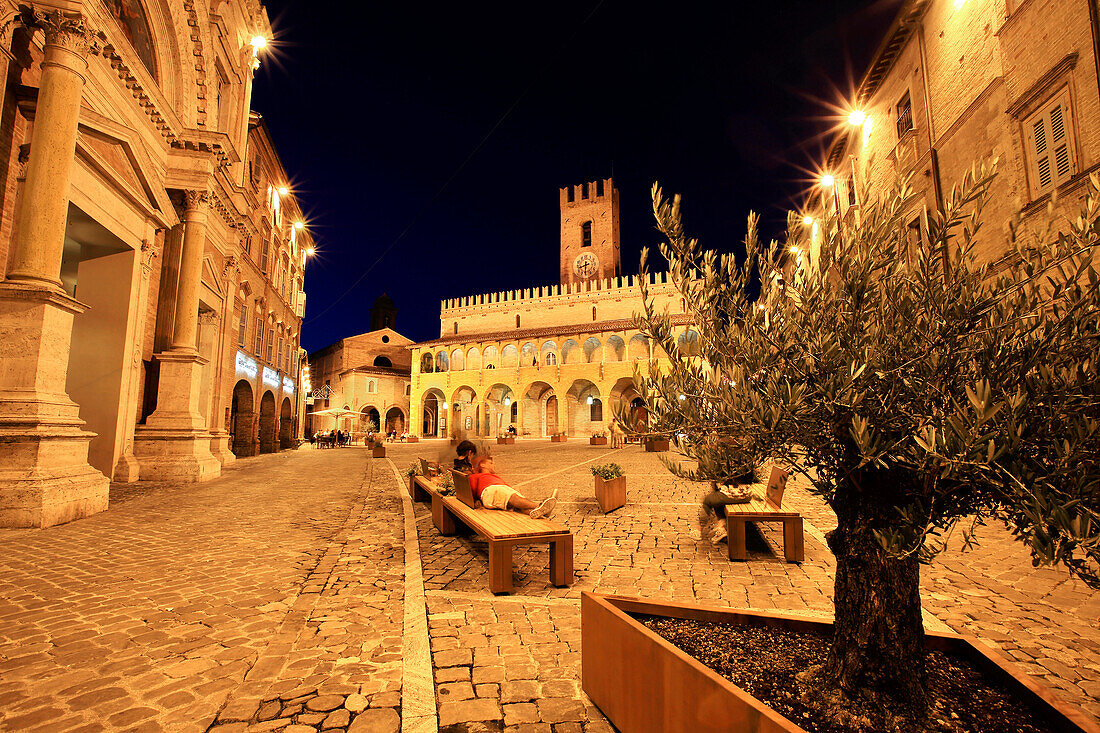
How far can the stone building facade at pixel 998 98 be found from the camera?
8.36m

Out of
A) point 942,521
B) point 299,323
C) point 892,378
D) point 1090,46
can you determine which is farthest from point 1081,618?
point 299,323

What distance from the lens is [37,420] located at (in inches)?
273

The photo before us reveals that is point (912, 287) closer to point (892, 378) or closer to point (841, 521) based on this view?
point (892, 378)

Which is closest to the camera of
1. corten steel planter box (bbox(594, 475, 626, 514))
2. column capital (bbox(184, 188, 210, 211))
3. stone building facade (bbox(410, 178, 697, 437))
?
corten steel planter box (bbox(594, 475, 626, 514))

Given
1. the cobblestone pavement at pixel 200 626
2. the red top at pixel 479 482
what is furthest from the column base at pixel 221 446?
the red top at pixel 479 482

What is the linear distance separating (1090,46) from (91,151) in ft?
54.6

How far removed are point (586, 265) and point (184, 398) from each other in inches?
1938

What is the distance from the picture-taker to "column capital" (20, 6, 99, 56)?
25.6 feet

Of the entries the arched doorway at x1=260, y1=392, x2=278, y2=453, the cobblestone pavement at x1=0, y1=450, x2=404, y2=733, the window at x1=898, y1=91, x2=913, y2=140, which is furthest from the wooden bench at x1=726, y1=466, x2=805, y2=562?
the arched doorway at x1=260, y1=392, x2=278, y2=453

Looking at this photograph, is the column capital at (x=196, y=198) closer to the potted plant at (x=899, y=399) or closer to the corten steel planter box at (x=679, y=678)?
the corten steel planter box at (x=679, y=678)

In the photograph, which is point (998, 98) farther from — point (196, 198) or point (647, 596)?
point (196, 198)

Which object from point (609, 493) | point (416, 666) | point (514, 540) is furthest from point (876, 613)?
point (609, 493)

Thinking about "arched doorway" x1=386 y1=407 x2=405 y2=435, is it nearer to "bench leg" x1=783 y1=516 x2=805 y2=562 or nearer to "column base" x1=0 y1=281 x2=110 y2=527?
"column base" x1=0 y1=281 x2=110 y2=527

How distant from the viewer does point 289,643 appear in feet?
11.4
